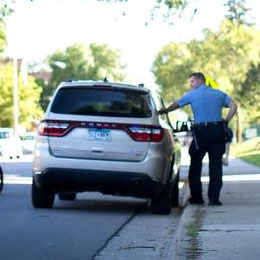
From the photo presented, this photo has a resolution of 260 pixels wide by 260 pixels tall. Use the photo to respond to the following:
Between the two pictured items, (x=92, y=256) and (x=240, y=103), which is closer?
(x=92, y=256)

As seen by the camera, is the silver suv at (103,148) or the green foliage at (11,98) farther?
the green foliage at (11,98)

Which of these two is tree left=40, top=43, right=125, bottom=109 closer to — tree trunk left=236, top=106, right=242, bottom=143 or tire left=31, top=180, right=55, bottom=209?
tree trunk left=236, top=106, right=242, bottom=143

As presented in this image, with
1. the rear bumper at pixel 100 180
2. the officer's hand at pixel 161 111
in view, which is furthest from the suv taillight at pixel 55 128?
the officer's hand at pixel 161 111

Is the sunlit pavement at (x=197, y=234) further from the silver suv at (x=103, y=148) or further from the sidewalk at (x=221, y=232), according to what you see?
the silver suv at (x=103, y=148)

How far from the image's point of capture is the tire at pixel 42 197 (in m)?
11.3

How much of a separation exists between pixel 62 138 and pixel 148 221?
169cm

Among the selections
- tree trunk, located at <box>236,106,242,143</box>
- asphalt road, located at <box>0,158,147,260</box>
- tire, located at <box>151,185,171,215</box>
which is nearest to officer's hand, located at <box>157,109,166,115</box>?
tire, located at <box>151,185,171,215</box>

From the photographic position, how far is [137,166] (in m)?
10.7

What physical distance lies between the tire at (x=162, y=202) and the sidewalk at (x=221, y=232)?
0.35 meters

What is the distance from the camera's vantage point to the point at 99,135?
10.7 m

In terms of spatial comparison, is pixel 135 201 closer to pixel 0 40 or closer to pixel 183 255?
pixel 183 255

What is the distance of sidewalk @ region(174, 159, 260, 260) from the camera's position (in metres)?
7.44

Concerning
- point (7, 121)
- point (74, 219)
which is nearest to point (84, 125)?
point (74, 219)

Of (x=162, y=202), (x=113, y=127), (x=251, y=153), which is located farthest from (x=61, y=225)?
(x=251, y=153)
